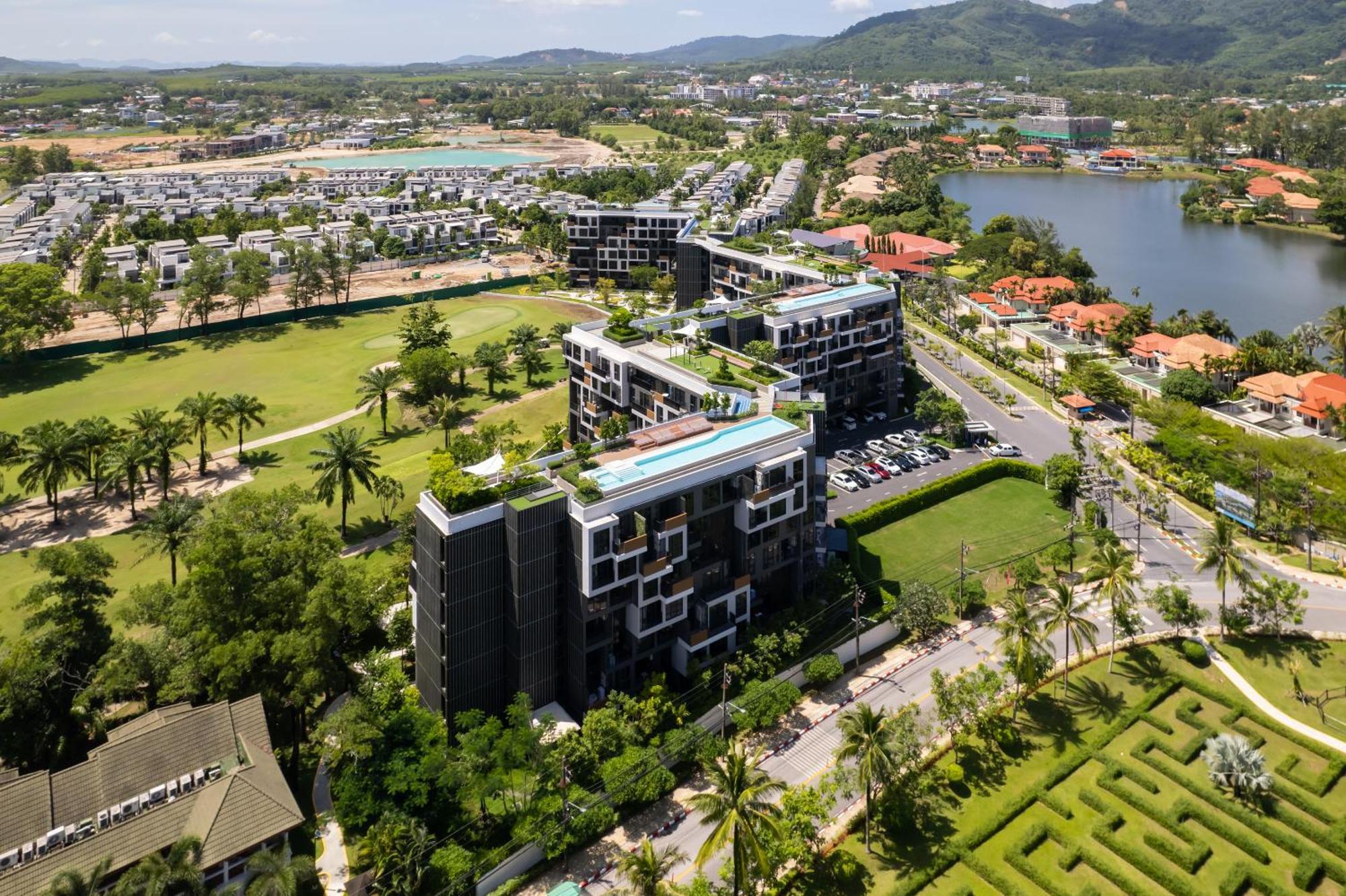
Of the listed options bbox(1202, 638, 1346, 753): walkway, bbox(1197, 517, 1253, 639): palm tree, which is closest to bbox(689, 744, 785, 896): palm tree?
bbox(1202, 638, 1346, 753): walkway

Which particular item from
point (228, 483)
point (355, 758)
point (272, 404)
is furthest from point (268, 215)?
point (355, 758)

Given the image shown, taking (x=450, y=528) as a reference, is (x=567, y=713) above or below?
below

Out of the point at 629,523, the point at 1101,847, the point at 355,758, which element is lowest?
the point at 1101,847

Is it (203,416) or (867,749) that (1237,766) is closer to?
(867,749)

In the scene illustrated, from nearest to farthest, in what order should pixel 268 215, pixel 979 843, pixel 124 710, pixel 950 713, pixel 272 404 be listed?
pixel 979 843 < pixel 950 713 < pixel 124 710 < pixel 272 404 < pixel 268 215

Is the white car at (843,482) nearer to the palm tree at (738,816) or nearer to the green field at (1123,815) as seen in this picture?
the green field at (1123,815)

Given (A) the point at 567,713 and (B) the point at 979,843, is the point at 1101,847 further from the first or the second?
(A) the point at 567,713

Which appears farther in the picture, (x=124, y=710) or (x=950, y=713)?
(x=124, y=710)
